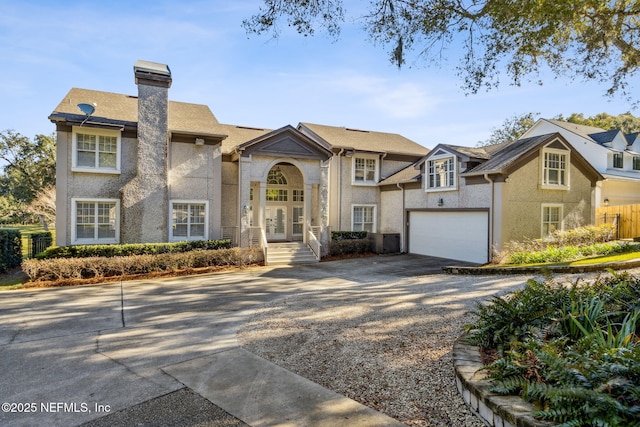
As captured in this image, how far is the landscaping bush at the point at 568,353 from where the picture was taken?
2724mm

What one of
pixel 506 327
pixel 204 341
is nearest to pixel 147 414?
pixel 204 341

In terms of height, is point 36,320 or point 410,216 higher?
point 410,216

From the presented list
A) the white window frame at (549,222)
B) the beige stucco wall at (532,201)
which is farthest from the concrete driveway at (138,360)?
the white window frame at (549,222)

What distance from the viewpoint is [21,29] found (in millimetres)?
10172

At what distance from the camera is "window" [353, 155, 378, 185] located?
21.0 meters

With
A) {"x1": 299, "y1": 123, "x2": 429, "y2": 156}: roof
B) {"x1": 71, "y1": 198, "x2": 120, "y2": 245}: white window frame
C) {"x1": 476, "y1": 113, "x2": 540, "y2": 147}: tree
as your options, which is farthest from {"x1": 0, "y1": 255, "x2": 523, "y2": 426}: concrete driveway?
{"x1": 476, "y1": 113, "x2": 540, "y2": 147}: tree

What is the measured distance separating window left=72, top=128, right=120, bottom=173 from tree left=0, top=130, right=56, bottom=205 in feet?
66.3

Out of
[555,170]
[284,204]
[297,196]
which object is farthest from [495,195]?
[284,204]

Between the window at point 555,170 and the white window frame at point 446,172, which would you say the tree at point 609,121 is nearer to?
the window at point 555,170

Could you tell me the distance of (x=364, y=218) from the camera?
21406mm

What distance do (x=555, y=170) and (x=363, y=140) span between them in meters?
→ 10.5

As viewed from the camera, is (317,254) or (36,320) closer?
(36,320)

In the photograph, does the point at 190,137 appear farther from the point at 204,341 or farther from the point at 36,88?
the point at 204,341

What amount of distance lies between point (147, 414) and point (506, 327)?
4.37 m
